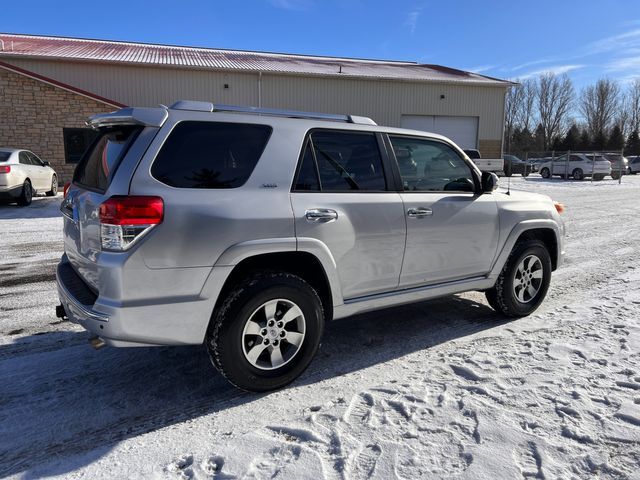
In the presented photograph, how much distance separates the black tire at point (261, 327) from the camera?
10.2 feet

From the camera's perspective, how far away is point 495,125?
2642 cm

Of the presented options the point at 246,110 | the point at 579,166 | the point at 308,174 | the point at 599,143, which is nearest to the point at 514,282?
the point at 308,174

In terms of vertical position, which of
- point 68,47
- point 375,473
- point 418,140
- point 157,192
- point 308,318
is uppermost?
point 68,47

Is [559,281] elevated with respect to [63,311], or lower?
lower

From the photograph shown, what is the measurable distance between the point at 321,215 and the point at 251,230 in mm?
A: 553

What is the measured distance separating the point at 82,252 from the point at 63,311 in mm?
630

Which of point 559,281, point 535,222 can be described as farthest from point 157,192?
point 559,281

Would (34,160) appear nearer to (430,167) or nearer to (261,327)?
(430,167)

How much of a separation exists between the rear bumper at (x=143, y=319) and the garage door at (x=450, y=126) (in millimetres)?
23068

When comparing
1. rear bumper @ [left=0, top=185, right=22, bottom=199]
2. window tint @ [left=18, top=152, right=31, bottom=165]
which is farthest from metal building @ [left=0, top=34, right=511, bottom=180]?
rear bumper @ [left=0, top=185, right=22, bottom=199]

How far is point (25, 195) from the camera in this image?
13133mm

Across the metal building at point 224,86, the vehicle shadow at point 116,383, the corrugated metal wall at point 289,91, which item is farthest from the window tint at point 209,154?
the corrugated metal wall at point 289,91

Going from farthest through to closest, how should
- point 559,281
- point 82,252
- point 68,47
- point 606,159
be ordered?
point 606,159
point 68,47
point 559,281
point 82,252

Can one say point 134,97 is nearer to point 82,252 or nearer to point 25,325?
point 25,325
